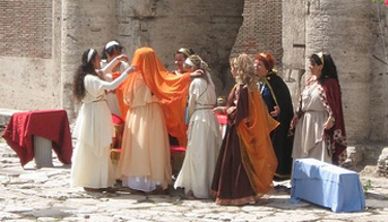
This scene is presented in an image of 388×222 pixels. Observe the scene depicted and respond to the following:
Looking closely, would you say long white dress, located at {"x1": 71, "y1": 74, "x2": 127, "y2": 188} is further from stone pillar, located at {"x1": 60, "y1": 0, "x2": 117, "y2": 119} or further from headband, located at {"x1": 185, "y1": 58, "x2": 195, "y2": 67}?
stone pillar, located at {"x1": 60, "y1": 0, "x2": 117, "y2": 119}

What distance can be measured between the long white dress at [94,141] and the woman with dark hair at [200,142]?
0.87m

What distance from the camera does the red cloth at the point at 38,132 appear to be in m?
13.6

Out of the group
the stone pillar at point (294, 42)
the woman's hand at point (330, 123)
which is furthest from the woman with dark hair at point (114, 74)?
the stone pillar at point (294, 42)

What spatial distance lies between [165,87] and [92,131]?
92 cm

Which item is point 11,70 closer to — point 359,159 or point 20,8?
point 20,8

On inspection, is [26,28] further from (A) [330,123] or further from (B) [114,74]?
(A) [330,123]

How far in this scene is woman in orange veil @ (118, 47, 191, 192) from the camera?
11469mm

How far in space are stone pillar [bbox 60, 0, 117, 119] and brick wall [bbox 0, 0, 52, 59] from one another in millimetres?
5760

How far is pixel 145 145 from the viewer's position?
1145cm

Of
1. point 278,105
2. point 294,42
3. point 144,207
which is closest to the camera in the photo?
point 144,207

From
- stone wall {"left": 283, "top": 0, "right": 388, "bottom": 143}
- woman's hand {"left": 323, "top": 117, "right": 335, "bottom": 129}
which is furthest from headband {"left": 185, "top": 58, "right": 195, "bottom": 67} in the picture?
stone wall {"left": 283, "top": 0, "right": 388, "bottom": 143}

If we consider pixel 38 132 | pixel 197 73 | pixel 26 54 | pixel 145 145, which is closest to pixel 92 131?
pixel 145 145

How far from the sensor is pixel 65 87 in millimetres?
16109

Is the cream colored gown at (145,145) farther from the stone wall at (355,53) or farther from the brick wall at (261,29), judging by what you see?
the brick wall at (261,29)
